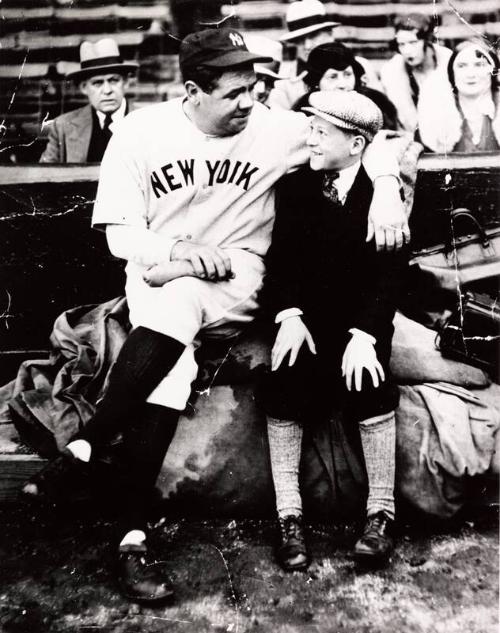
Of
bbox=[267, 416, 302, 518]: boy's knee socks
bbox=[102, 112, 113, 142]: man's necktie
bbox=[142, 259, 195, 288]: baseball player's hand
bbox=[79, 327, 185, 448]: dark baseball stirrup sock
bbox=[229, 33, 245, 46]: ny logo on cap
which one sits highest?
bbox=[229, 33, 245, 46]: ny logo on cap

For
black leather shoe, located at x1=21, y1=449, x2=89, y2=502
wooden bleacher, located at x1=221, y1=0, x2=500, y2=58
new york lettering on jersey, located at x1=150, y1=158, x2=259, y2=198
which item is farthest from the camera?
wooden bleacher, located at x1=221, y1=0, x2=500, y2=58

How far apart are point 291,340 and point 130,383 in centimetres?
65

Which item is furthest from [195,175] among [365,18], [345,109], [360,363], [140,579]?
[365,18]

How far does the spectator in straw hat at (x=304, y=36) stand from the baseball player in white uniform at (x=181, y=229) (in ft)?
5.06

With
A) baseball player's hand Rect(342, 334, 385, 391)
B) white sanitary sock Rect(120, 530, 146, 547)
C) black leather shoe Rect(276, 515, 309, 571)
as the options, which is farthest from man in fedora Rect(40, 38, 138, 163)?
black leather shoe Rect(276, 515, 309, 571)

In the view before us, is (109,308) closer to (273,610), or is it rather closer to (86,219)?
(86,219)

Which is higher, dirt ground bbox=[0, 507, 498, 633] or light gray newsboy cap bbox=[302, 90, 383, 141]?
light gray newsboy cap bbox=[302, 90, 383, 141]

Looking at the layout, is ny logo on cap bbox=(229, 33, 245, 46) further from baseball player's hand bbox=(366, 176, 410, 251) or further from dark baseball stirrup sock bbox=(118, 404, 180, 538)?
dark baseball stirrup sock bbox=(118, 404, 180, 538)

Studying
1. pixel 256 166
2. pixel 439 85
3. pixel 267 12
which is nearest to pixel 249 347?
pixel 256 166

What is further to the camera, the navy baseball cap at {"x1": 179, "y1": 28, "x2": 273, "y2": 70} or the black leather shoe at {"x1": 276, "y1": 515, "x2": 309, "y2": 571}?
the navy baseball cap at {"x1": 179, "y1": 28, "x2": 273, "y2": 70}

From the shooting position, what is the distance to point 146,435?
243cm

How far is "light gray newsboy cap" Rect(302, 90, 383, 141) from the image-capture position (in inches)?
100

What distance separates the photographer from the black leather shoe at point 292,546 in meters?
2.42

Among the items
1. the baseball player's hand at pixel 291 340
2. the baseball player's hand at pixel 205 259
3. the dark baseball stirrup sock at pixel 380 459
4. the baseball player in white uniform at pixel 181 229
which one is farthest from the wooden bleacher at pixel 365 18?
the dark baseball stirrup sock at pixel 380 459
